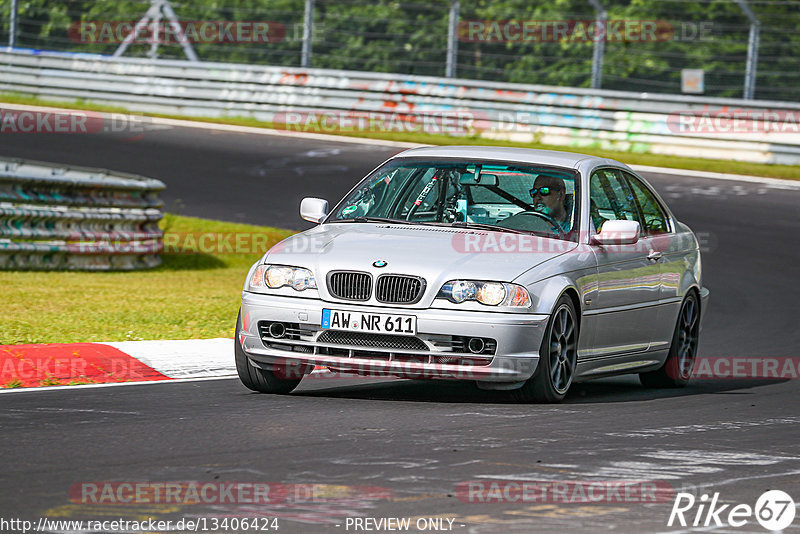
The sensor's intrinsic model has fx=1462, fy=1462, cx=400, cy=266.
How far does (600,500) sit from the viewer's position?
576cm

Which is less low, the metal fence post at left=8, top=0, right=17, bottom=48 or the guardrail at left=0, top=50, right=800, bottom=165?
the metal fence post at left=8, top=0, right=17, bottom=48

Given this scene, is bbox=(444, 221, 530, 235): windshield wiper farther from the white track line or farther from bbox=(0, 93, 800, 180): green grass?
bbox=(0, 93, 800, 180): green grass

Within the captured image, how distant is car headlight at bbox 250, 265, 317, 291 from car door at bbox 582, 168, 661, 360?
1.78 m

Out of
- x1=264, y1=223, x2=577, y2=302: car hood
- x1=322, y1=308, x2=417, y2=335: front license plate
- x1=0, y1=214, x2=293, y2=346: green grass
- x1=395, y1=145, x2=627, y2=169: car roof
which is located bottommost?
x1=0, y1=214, x2=293, y2=346: green grass

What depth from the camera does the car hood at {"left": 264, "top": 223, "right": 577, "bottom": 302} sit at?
8117mm

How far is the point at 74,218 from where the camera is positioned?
15250mm

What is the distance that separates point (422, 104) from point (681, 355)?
1605cm

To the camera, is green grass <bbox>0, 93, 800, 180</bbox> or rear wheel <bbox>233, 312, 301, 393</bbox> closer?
rear wheel <bbox>233, 312, 301, 393</bbox>

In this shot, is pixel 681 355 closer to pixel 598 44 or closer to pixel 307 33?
pixel 598 44

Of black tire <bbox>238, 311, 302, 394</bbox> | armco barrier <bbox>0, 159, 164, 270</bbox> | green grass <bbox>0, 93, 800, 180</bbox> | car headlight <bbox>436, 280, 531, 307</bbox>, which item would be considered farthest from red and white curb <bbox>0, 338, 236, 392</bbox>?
green grass <bbox>0, 93, 800, 180</bbox>

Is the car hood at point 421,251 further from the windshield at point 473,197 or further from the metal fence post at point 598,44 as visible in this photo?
the metal fence post at point 598,44

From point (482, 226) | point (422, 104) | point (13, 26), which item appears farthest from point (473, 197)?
point (13, 26)

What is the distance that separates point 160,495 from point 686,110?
19493 mm

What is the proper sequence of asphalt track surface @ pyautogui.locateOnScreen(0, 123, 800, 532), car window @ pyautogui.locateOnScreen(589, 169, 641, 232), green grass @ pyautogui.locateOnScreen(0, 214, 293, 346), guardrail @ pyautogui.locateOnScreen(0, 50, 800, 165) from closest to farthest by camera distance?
asphalt track surface @ pyautogui.locateOnScreen(0, 123, 800, 532) → car window @ pyautogui.locateOnScreen(589, 169, 641, 232) → green grass @ pyautogui.locateOnScreen(0, 214, 293, 346) → guardrail @ pyautogui.locateOnScreen(0, 50, 800, 165)
